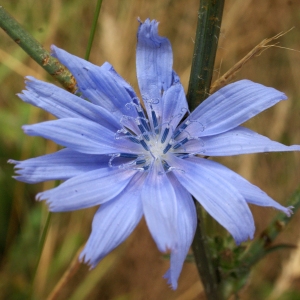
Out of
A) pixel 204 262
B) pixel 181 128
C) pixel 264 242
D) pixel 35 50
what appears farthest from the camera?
pixel 264 242

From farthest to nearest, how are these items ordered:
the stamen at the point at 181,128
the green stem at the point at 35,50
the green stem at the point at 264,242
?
the green stem at the point at 264,242 < the stamen at the point at 181,128 < the green stem at the point at 35,50

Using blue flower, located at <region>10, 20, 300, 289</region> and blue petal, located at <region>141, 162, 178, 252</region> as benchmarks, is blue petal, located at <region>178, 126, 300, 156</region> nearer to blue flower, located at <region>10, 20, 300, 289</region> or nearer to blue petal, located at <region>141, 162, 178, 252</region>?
blue flower, located at <region>10, 20, 300, 289</region>

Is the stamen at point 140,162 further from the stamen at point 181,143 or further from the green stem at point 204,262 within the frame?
the green stem at point 204,262

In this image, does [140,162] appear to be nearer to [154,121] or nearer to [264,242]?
[154,121]

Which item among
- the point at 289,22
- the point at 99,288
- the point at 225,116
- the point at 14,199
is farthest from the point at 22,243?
the point at 289,22

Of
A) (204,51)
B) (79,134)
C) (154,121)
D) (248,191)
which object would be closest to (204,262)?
(248,191)

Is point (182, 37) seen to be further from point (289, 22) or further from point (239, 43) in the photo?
point (289, 22)

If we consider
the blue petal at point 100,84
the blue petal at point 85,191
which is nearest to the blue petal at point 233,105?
the blue petal at point 100,84

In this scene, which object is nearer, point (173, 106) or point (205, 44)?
point (205, 44)

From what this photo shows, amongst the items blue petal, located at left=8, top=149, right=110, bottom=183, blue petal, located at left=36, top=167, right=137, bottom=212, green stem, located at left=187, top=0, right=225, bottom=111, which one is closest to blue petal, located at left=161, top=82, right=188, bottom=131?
green stem, located at left=187, top=0, right=225, bottom=111
